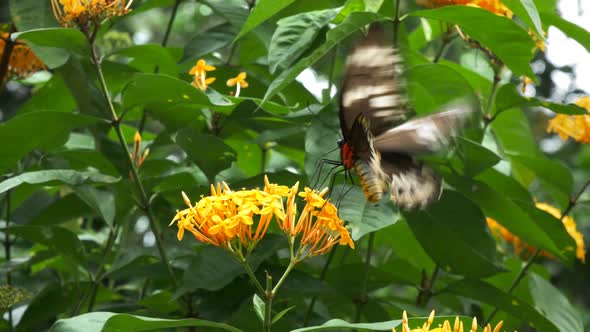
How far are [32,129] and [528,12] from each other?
3.46 ft

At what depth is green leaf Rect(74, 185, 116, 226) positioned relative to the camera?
192 centimetres

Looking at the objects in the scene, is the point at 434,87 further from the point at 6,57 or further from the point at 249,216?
the point at 6,57

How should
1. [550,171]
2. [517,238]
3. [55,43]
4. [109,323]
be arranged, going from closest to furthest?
[109,323] → [55,43] → [550,171] → [517,238]

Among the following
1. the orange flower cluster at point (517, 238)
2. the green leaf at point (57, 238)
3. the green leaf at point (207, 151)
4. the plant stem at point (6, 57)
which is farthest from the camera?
the orange flower cluster at point (517, 238)

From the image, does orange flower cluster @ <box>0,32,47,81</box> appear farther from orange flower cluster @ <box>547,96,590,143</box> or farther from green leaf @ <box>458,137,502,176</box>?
orange flower cluster @ <box>547,96,590,143</box>

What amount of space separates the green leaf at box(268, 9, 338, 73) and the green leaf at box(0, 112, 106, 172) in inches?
15.9

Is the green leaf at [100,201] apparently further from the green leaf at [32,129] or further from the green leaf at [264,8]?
the green leaf at [264,8]

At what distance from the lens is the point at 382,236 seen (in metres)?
2.21

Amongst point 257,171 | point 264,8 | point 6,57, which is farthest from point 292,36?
point 6,57

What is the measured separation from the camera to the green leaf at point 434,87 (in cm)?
198

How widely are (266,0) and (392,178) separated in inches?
17.8

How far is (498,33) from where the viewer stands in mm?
1927

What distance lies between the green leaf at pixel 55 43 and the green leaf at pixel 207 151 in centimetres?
28

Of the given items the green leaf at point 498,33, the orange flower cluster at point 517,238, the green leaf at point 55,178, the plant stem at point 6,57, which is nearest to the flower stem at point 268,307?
the green leaf at point 55,178
